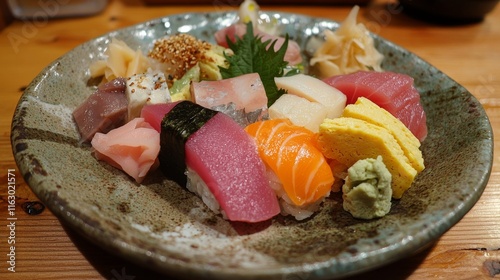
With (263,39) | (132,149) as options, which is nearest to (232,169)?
(132,149)

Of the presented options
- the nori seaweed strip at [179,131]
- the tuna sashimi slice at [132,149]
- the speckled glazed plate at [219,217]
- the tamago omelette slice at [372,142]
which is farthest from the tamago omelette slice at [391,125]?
the tuna sashimi slice at [132,149]

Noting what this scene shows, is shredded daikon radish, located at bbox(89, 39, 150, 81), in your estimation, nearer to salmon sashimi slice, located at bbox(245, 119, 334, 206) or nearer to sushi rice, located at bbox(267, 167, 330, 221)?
salmon sashimi slice, located at bbox(245, 119, 334, 206)

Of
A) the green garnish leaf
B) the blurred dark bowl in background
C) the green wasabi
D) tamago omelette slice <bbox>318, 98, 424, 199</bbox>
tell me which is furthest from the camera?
the blurred dark bowl in background

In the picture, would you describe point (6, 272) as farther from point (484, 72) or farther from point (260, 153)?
point (484, 72)

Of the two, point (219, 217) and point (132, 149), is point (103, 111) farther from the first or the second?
point (219, 217)

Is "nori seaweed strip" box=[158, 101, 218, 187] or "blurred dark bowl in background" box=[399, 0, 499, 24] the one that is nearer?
"nori seaweed strip" box=[158, 101, 218, 187]

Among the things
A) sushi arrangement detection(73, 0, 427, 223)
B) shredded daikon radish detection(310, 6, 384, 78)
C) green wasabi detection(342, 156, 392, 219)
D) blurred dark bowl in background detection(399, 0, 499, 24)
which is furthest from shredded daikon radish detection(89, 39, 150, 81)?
blurred dark bowl in background detection(399, 0, 499, 24)
